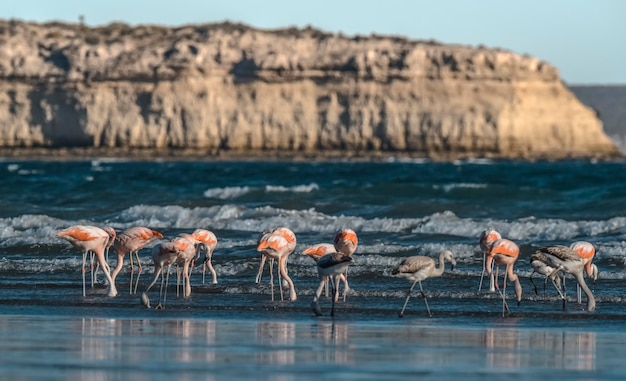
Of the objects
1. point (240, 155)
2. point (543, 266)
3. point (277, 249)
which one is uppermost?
point (240, 155)

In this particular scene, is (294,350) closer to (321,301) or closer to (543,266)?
(321,301)

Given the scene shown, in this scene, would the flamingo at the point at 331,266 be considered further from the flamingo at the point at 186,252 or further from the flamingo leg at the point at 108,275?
the flamingo leg at the point at 108,275

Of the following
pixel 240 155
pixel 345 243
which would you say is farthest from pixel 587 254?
pixel 240 155

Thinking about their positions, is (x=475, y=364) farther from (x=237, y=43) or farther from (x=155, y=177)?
(x=237, y=43)

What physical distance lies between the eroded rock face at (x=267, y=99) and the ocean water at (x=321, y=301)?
163 ft

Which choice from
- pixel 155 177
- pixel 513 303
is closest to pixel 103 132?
pixel 155 177

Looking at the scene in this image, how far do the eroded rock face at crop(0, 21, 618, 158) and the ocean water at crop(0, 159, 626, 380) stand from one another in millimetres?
49779

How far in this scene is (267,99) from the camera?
85.8m

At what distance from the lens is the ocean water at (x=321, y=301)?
10578 mm

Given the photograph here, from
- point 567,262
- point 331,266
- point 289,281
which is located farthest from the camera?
point 289,281

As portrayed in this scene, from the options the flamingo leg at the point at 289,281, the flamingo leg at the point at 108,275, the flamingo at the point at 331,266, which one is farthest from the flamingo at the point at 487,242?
the flamingo leg at the point at 108,275

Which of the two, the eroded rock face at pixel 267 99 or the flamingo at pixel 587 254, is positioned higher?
the eroded rock face at pixel 267 99

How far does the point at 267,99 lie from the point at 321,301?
70.0m

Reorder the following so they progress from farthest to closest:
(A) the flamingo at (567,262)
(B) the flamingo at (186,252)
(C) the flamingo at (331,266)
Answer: (B) the flamingo at (186,252), (A) the flamingo at (567,262), (C) the flamingo at (331,266)
